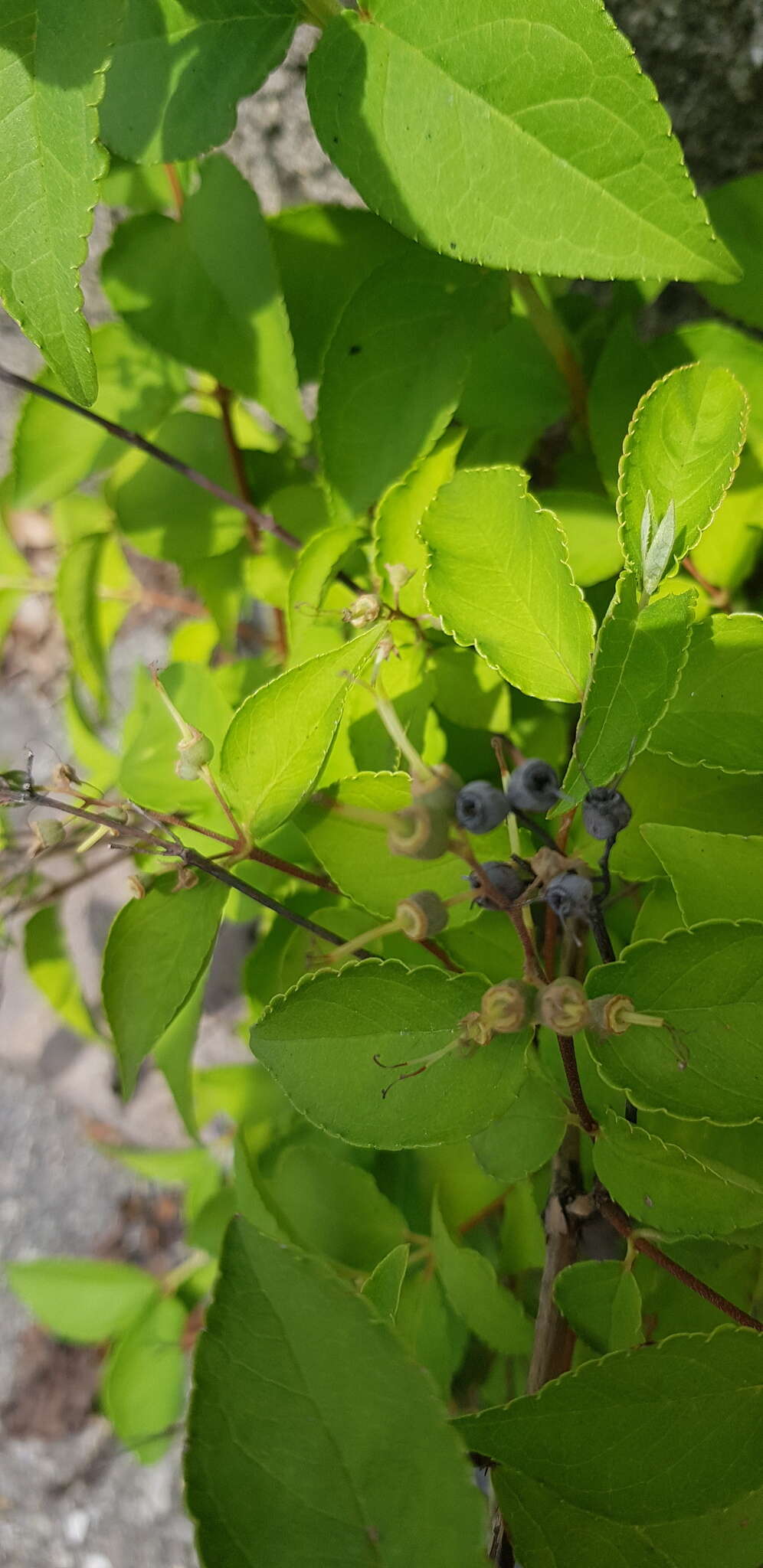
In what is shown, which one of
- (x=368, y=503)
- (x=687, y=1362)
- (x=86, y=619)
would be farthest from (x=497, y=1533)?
(x=86, y=619)

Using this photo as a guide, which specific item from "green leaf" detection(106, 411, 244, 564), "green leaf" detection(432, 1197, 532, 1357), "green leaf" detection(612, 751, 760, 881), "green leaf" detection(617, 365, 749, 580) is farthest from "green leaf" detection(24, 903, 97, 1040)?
"green leaf" detection(617, 365, 749, 580)

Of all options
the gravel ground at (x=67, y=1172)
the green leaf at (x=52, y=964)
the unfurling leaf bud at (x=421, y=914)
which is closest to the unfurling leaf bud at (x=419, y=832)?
the unfurling leaf bud at (x=421, y=914)

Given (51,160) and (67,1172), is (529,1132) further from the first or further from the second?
(67,1172)

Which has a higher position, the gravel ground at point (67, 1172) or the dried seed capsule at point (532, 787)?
the dried seed capsule at point (532, 787)

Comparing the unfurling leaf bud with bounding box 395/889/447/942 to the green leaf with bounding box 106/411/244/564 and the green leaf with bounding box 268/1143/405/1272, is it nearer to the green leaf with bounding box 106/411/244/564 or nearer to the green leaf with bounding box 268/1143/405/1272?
the green leaf with bounding box 268/1143/405/1272

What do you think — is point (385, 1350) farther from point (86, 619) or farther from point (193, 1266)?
point (193, 1266)

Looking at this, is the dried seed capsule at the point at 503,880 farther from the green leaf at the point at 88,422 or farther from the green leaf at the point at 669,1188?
the green leaf at the point at 88,422
